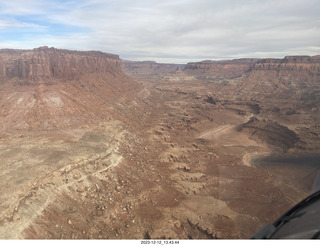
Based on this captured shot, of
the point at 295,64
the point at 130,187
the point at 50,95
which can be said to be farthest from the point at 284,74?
the point at 130,187

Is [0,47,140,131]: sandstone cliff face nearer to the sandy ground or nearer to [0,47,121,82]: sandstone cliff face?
[0,47,121,82]: sandstone cliff face

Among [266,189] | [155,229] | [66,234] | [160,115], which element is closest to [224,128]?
[160,115]

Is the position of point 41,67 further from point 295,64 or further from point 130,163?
point 295,64

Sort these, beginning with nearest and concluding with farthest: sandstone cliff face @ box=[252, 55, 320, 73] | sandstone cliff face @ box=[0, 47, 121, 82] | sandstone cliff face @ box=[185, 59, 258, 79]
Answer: sandstone cliff face @ box=[0, 47, 121, 82]
sandstone cliff face @ box=[252, 55, 320, 73]
sandstone cliff face @ box=[185, 59, 258, 79]

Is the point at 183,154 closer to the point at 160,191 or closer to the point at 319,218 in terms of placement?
the point at 160,191

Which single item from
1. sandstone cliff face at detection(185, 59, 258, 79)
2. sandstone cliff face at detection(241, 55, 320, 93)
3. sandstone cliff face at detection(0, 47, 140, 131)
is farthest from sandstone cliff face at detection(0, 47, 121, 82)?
sandstone cliff face at detection(185, 59, 258, 79)

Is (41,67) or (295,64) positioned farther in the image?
(295,64)

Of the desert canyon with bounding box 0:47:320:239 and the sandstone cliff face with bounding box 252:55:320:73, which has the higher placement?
the sandstone cliff face with bounding box 252:55:320:73

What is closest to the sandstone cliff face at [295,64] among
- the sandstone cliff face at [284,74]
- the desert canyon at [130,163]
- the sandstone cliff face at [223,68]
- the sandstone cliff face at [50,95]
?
the sandstone cliff face at [284,74]
